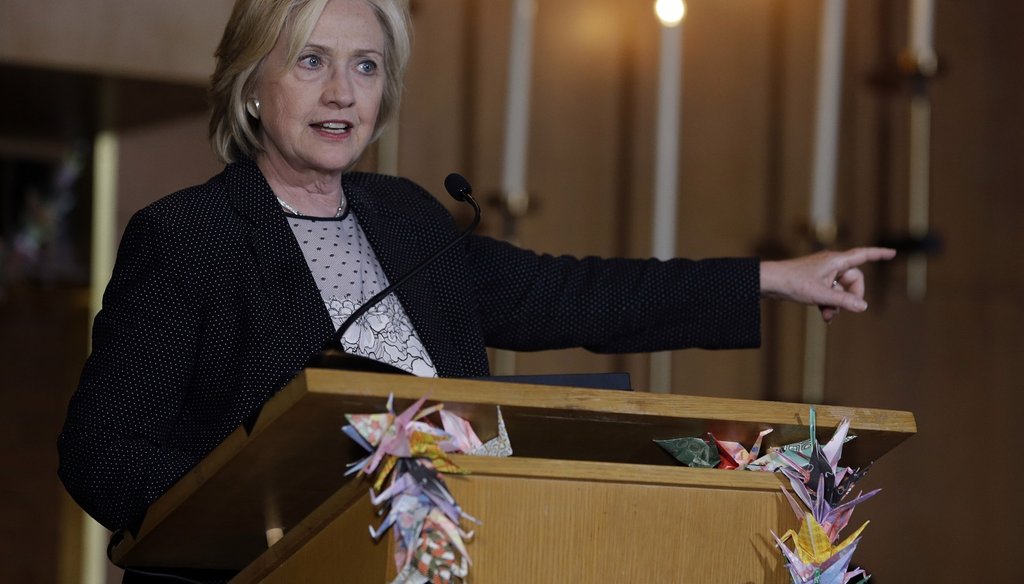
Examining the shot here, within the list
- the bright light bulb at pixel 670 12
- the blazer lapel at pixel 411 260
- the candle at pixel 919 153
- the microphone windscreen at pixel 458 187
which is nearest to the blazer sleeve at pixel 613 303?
the blazer lapel at pixel 411 260

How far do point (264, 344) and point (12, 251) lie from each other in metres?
3.00

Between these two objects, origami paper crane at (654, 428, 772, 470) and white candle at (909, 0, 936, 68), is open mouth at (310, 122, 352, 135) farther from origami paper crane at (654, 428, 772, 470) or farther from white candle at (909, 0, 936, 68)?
white candle at (909, 0, 936, 68)

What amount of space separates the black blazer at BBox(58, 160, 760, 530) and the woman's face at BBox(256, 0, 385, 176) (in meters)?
0.10

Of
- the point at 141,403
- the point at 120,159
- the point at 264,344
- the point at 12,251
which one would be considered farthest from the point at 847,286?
the point at 12,251

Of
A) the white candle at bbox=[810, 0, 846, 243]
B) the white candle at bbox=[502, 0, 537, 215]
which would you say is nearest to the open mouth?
the white candle at bbox=[502, 0, 537, 215]

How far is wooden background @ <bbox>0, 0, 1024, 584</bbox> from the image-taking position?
3545 millimetres

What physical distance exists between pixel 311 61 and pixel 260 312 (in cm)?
47

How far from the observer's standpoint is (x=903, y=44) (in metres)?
4.00

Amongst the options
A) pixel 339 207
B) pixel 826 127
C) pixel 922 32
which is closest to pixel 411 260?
pixel 339 207

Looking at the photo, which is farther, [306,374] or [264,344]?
[264,344]

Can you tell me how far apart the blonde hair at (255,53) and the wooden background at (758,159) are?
1109 millimetres

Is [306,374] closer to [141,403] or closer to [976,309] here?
[141,403]

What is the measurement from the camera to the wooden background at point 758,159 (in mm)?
3545

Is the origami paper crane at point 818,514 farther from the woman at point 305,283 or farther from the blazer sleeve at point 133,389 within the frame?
the blazer sleeve at point 133,389
